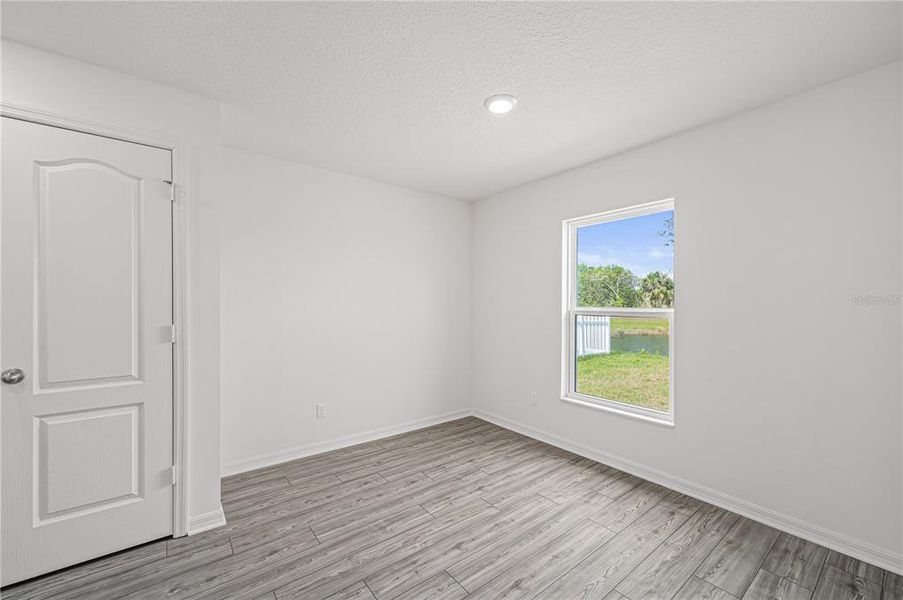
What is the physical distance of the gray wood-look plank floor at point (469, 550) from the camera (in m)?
1.78

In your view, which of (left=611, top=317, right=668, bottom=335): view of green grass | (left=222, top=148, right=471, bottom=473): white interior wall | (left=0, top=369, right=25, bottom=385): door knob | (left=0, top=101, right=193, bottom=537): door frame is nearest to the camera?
(left=0, top=369, right=25, bottom=385): door knob

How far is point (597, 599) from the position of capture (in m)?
1.72

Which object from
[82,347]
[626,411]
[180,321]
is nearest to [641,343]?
[626,411]

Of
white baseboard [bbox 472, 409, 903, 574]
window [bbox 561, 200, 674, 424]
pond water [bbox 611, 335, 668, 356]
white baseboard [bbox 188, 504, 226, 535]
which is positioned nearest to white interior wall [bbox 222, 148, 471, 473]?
white baseboard [bbox 188, 504, 226, 535]

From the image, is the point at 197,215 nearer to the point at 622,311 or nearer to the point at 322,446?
the point at 322,446

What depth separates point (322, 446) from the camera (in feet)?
11.2

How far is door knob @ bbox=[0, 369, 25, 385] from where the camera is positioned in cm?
176

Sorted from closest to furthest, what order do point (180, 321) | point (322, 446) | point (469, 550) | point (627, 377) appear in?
point (469, 550) < point (180, 321) < point (627, 377) < point (322, 446)

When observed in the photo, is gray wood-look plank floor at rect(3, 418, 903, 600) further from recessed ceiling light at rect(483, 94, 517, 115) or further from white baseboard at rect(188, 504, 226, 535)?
recessed ceiling light at rect(483, 94, 517, 115)

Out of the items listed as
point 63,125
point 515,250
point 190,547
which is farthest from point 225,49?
point 515,250

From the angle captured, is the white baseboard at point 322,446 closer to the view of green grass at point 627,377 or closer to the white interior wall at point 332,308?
the white interior wall at point 332,308

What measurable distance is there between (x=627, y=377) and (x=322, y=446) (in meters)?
2.71

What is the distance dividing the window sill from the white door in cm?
301

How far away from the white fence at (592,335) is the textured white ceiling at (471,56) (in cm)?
153
